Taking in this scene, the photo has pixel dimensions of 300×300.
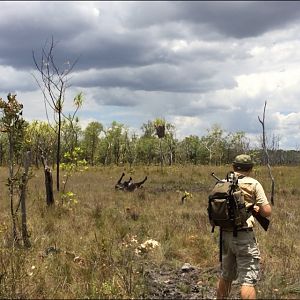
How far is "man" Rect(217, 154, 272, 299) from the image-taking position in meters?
4.56

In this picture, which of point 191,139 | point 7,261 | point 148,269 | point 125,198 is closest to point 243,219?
point 148,269

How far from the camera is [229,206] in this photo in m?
4.49

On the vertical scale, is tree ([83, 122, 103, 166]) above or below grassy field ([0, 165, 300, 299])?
above

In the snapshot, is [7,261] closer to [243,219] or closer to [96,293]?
[96,293]

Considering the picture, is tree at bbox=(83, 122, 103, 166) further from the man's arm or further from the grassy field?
the man's arm

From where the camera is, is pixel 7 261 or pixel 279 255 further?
pixel 279 255

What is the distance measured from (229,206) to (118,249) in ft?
9.79

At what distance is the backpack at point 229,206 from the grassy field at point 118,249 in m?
1.09

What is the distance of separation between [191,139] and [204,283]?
280 feet

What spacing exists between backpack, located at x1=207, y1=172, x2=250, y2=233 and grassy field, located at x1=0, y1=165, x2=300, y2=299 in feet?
3.58

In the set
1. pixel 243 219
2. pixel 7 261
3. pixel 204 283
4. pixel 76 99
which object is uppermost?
pixel 76 99

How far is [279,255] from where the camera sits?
7137 mm

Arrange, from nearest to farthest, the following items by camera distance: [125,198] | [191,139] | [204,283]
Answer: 1. [204,283]
2. [125,198]
3. [191,139]

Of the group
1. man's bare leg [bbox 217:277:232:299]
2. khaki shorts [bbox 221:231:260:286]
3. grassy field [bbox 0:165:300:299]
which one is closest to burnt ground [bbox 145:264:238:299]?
grassy field [bbox 0:165:300:299]
